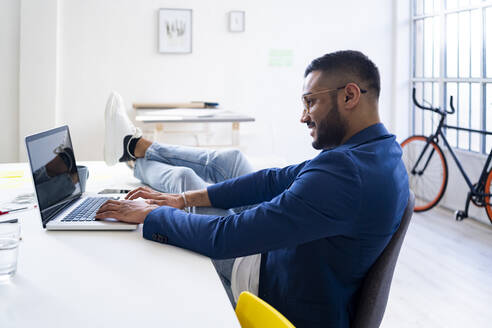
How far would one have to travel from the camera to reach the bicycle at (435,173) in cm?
357

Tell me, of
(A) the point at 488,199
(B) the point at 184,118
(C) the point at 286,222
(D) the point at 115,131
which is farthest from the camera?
(B) the point at 184,118

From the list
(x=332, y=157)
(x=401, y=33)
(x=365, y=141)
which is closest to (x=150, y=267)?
(x=332, y=157)

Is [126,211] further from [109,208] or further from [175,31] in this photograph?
[175,31]

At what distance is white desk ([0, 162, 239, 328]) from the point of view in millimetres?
847

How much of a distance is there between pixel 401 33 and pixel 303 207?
4504 mm

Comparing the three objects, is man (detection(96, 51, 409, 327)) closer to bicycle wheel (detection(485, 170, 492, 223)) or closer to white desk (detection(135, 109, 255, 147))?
bicycle wheel (detection(485, 170, 492, 223))

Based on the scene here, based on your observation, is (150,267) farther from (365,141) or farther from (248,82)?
(248,82)

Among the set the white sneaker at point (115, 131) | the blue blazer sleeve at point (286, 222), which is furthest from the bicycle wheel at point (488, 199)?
the blue blazer sleeve at point (286, 222)

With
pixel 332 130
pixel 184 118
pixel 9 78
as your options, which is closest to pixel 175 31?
pixel 184 118

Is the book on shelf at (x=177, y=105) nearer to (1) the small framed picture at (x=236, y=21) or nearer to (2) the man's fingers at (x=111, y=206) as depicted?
(1) the small framed picture at (x=236, y=21)

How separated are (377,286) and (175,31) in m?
4.03

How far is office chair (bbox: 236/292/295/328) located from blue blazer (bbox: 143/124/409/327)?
206mm

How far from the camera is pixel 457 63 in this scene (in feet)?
14.4

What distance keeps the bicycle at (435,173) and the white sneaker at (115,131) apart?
2.47 metres
